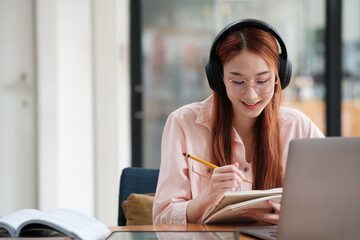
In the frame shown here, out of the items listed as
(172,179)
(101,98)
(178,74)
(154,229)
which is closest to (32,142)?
(101,98)

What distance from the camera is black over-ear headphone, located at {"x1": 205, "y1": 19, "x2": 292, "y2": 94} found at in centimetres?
152

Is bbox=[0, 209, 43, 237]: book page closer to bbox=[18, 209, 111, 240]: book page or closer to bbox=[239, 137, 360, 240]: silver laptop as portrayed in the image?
bbox=[18, 209, 111, 240]: book page

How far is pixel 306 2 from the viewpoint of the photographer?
13.7ft

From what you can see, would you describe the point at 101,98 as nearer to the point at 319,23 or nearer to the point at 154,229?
the point at 319,23

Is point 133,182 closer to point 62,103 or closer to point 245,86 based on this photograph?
point 245,86

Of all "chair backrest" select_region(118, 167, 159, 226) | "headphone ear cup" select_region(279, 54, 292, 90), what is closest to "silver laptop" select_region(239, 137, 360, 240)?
"headphone ear cup" select_region(279, 54, 292, 90)

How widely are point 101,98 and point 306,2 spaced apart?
1.70 m

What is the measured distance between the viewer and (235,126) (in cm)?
168

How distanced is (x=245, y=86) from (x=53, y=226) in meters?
0.66

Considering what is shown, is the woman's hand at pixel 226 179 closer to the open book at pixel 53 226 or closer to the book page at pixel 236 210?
the book page at pixel 236 210

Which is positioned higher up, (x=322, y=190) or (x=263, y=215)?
(x=322, y=190)

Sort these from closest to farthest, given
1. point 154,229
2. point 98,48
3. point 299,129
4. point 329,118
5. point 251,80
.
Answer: point 154,229, point 251,80, point 299,129, point 98,48, point 329,118

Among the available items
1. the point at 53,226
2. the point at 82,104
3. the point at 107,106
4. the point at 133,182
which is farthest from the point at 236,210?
the point at 107,106

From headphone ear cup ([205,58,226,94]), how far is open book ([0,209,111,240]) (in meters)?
0.56
